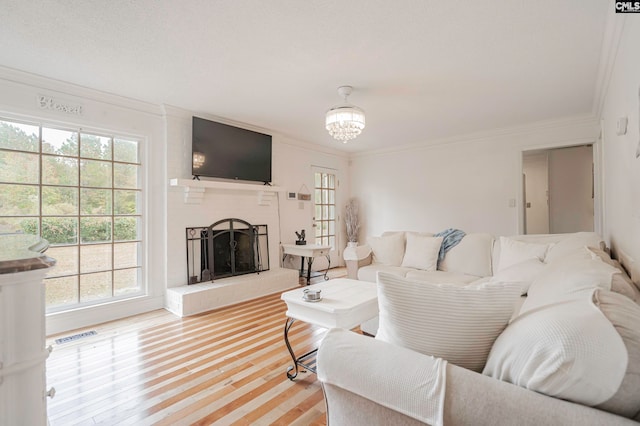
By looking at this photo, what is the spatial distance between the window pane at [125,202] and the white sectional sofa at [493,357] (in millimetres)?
3345

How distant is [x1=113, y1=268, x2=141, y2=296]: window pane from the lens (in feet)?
11.2

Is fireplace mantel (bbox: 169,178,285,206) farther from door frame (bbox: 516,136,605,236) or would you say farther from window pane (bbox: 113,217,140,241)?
door frame (bbox: 516,136,605,236)

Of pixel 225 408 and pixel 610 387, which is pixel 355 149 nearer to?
pixel 225 408

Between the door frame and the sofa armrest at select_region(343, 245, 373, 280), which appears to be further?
the door frame

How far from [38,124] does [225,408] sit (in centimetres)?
319

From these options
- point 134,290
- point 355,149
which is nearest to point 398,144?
point 355,149

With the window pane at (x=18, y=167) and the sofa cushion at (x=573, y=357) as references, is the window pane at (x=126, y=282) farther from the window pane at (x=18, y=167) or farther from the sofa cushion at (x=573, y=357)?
the sofa cushion at (x=573, y=357)

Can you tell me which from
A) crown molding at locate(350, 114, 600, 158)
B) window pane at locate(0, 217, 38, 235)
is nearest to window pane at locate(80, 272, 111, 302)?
window pane at locate(0, 217, 38, 235)

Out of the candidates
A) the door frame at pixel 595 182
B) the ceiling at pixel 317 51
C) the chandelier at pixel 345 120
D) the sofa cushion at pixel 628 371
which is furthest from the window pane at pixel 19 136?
the door frame at pixel 595 182

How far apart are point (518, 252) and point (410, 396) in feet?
7.97

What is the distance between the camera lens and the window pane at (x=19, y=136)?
2.78 meters

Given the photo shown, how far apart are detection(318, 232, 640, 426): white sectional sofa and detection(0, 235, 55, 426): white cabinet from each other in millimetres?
945

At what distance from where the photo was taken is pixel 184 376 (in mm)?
2131

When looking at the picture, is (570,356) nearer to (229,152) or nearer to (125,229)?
(125,229)
